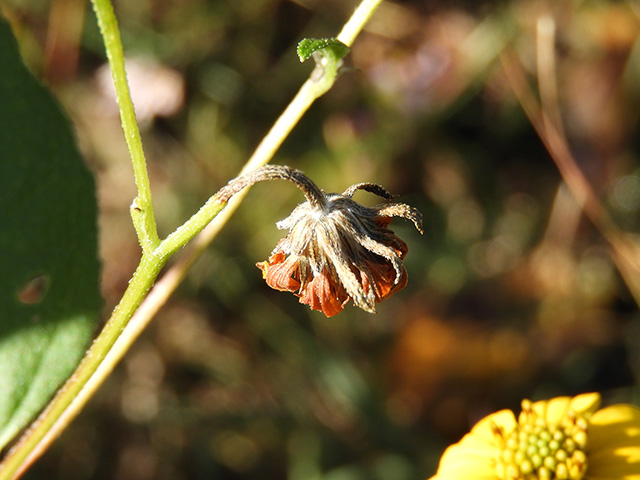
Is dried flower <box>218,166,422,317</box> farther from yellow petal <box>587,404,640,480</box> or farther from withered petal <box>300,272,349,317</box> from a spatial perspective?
yellow petal <box>587,404,640,480</box>

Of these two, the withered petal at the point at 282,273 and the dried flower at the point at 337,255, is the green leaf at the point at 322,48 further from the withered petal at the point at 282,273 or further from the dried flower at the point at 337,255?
the withered petal at the point at 282,273

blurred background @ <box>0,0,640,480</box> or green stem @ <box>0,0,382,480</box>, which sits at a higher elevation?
blurred background @ <box>0,0,640,480</box>

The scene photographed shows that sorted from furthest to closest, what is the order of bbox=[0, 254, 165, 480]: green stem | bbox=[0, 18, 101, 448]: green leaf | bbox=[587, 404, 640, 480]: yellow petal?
bbox=[587, 404, 640, 480]: yellow petal → bbox=[0, 18, 101, 448]: green leaf → bbox=[0, 254, 165, 480]: green stem

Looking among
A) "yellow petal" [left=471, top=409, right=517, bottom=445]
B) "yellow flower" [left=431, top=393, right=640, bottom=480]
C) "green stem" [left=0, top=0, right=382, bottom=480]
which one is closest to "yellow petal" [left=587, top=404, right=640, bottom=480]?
"yellow flower" [left=431, top=393, right=640, bottom=480]

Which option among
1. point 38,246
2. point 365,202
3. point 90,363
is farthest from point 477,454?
point 365,202

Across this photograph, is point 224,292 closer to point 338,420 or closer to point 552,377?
point 338,420

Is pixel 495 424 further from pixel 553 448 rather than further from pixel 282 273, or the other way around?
pixel 282 273
